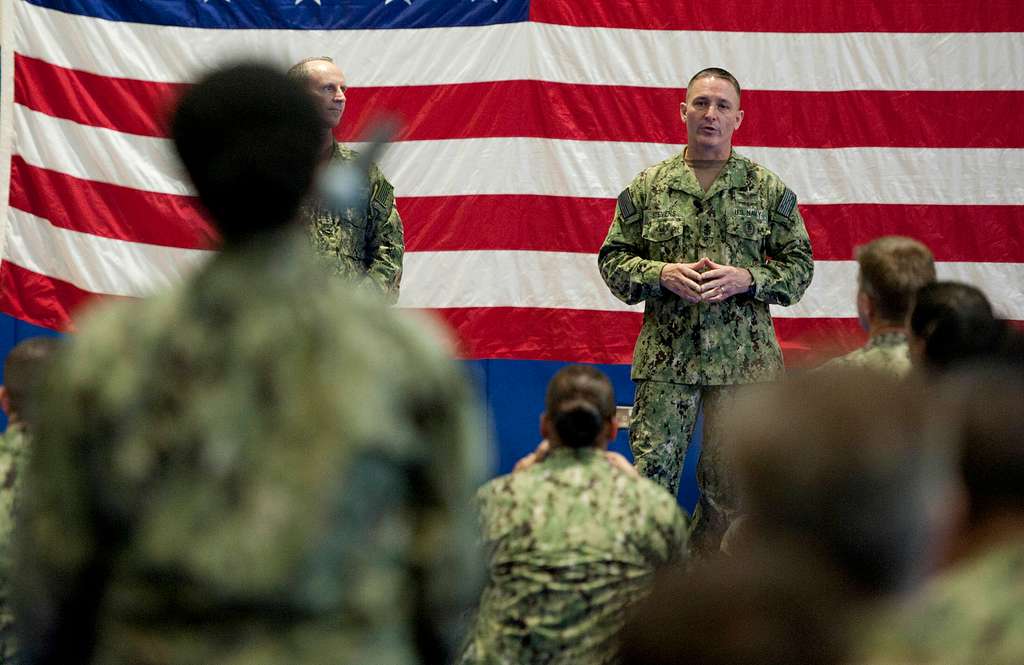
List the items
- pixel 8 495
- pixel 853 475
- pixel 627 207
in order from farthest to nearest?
pixel 627 207 < pixel 8 495 < pixel 853 475

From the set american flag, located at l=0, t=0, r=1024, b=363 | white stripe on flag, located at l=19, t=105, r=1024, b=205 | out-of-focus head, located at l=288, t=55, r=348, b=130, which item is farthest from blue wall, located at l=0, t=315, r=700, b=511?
out-of-focus head, located at l=288, t=55, r=348, b=130

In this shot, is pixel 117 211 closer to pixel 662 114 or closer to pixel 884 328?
pixel 662 114

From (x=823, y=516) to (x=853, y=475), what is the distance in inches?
1.5

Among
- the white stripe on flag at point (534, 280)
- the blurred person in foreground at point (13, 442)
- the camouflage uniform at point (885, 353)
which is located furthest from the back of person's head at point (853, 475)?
the white stripe on flag at point (534, 280)

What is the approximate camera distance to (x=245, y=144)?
123 centimetres

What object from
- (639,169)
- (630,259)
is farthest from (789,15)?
(630,259)

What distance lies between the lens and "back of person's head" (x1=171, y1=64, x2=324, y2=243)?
1232mm

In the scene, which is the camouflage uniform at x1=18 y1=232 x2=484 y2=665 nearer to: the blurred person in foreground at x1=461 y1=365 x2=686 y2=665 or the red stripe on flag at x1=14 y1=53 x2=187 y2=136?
the blurred person in foreground at x1=461 y1=365 x2=686 y2=665

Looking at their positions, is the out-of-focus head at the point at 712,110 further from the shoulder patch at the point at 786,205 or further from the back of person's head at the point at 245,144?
the back of person's head at the point at 245,144

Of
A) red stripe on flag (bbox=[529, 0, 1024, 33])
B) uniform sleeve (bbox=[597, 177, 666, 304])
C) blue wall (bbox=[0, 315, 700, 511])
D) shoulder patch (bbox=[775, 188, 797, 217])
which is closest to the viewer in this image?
uniform sleeve (bbox=[597, 177, 666, 304])

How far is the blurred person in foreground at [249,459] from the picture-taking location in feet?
3.83

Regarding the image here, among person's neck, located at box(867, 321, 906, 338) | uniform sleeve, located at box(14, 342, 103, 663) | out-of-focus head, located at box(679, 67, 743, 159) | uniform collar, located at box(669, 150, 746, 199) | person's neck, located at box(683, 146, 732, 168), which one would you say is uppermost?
out-of-focus head, located at box(679, 67, 743, 159)

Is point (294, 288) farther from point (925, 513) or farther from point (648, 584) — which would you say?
point (648, 584)

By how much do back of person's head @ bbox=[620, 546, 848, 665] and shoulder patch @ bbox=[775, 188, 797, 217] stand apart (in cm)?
326
